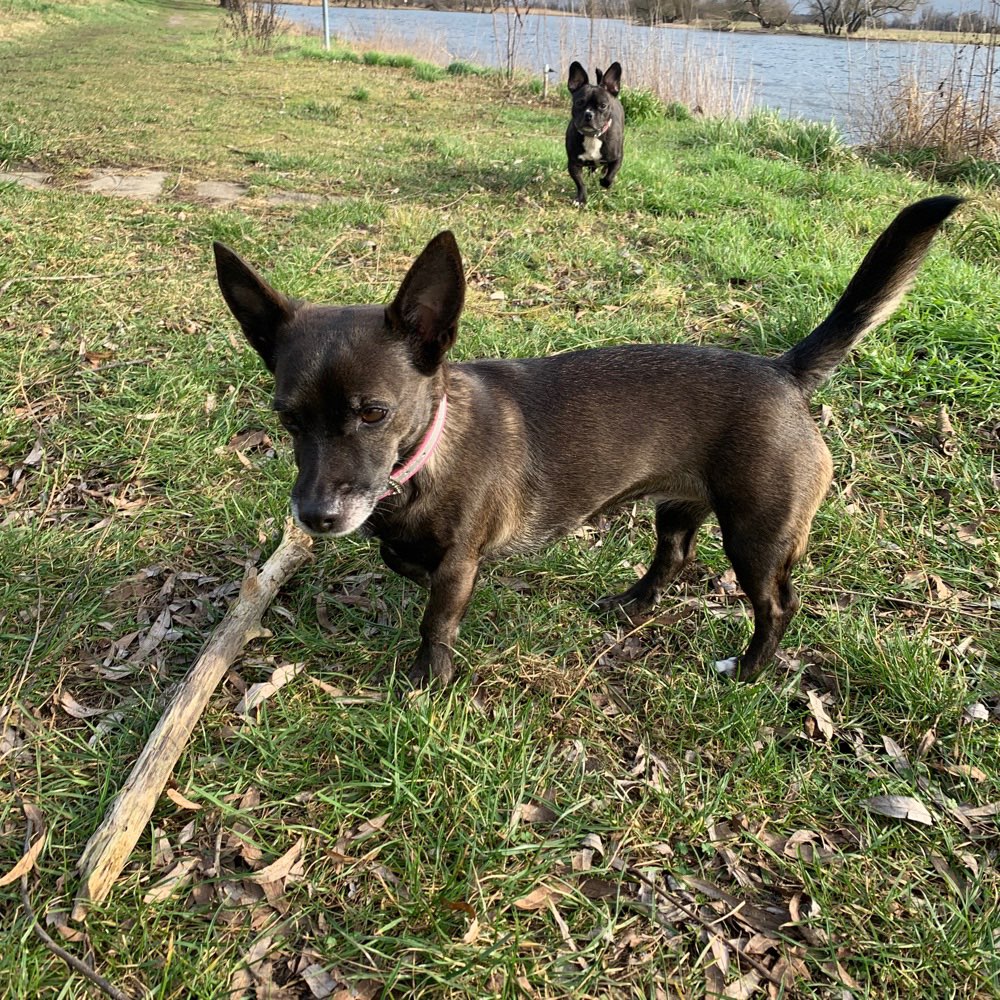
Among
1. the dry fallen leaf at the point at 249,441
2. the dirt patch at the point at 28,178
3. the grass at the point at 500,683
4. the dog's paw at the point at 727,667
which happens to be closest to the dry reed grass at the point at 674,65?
the grass at the point at 500,683

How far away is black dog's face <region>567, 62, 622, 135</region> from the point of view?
7.52 metres

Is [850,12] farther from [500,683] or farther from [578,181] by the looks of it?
[500,683]

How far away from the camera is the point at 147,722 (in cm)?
255

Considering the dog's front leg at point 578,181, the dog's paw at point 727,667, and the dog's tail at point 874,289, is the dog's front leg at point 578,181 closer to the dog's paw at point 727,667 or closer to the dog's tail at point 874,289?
the dog's tail at point 874,289

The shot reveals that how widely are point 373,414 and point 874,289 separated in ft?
5.70

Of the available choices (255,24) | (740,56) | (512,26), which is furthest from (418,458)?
(255,24)

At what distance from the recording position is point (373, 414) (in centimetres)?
224

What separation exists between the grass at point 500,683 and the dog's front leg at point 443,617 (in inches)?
4.7

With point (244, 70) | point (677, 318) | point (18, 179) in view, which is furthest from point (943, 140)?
point (244, 70)

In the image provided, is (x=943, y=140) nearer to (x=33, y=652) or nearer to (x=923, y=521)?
(x=923, y=521)

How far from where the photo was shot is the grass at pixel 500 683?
2016mm

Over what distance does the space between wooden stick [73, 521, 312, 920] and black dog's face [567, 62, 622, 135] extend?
614 cm

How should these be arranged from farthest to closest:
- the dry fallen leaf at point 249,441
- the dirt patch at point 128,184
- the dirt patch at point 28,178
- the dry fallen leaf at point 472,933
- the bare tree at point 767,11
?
the bare tree at point 767,11 → the dirt patch at point 128,184 → the dirt patch at point 28,178 → the dry fallen leaf at point 249,441 → the dry fallen leaf at point 472,933

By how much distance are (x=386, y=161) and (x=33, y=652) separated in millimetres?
8007
